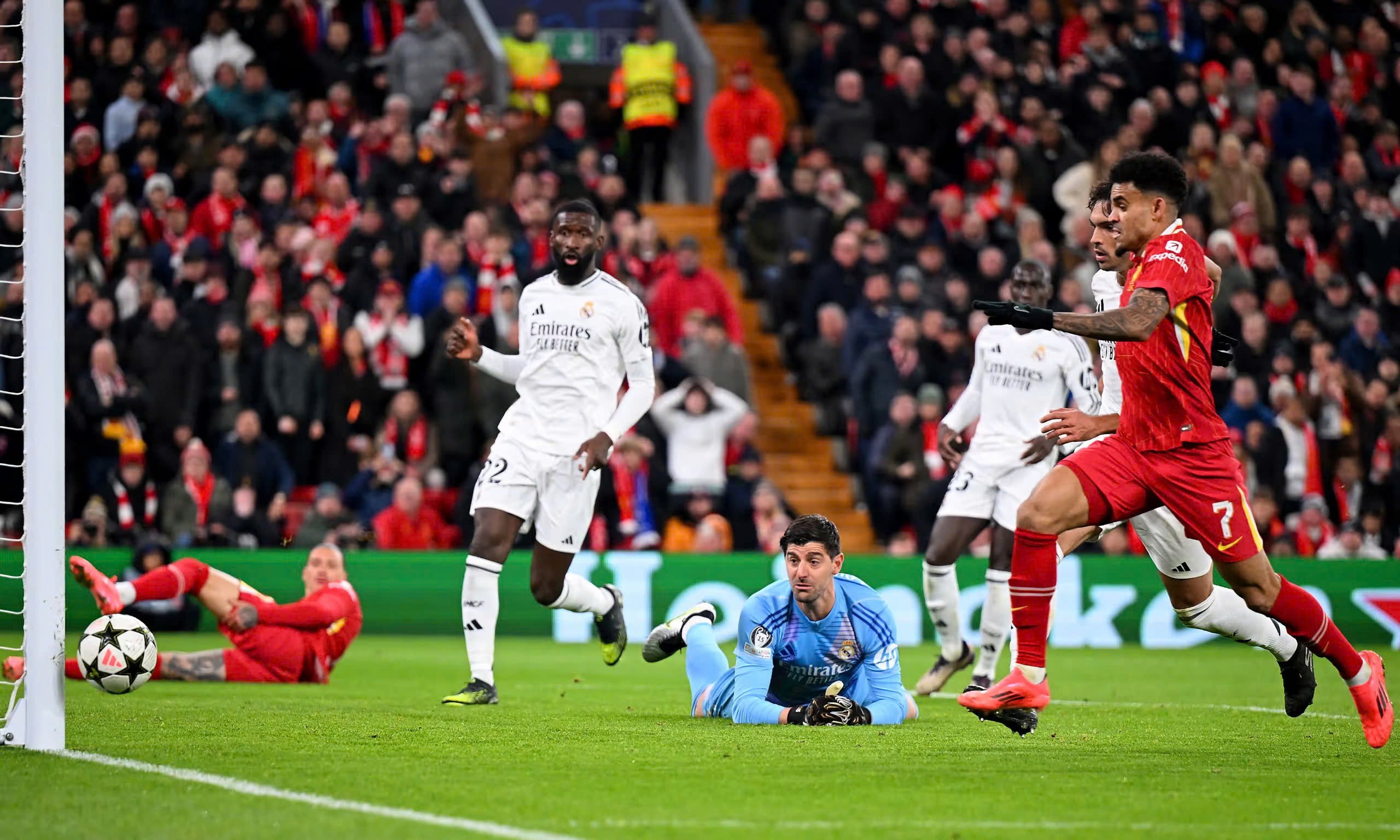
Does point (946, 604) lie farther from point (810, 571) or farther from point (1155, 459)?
point (1155, 459)

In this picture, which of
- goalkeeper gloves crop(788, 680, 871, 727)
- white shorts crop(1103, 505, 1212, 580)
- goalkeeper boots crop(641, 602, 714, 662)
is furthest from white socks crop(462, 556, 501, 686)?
white shorts crop(1103, 505, 1212, 580)

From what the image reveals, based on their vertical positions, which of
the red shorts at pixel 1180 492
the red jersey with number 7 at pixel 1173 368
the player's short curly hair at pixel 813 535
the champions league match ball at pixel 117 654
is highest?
the red jersey with number 7 at pixel 1173 368

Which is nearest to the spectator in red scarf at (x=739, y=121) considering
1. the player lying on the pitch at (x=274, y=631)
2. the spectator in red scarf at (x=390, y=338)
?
the spectator in red scarf at (x=390, y=338)

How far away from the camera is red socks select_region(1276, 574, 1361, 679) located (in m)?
8.62

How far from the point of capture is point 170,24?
74.8 feet

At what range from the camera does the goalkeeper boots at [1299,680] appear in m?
9.27

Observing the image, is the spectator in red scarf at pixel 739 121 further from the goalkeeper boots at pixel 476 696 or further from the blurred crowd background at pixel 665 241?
the goalkeeper boots at pixel 476 696

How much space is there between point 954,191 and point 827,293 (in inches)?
96.2

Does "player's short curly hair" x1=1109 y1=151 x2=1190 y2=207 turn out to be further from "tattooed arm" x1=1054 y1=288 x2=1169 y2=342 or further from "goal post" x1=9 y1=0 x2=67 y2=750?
"goal post" x1=9 y1=0 x2=67 y2=750

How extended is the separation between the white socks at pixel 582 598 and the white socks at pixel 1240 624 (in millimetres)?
3991

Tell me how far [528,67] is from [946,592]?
1273cm

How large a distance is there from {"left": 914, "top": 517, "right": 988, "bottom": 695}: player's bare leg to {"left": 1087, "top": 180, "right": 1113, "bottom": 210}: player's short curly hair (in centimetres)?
326

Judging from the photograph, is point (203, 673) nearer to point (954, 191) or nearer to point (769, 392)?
point (769, 392)

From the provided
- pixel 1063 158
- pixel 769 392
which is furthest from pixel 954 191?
pixel 769 392
